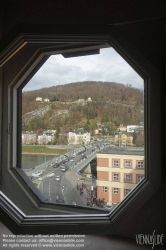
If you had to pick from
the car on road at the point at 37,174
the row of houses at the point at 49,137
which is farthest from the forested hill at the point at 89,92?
the car on road at the point at 37,174

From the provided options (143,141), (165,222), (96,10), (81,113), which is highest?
(96,10)

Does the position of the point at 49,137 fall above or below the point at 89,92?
below

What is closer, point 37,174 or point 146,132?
point 146,132

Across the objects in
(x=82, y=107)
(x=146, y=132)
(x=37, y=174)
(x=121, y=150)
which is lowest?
(x=37, y=174)

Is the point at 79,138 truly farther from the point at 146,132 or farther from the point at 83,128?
the point at 146,132

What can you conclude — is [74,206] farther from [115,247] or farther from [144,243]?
[144,243]

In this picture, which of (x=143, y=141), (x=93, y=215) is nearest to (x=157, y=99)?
(x=143, y=141)

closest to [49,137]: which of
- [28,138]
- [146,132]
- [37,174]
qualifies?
[28,138]
